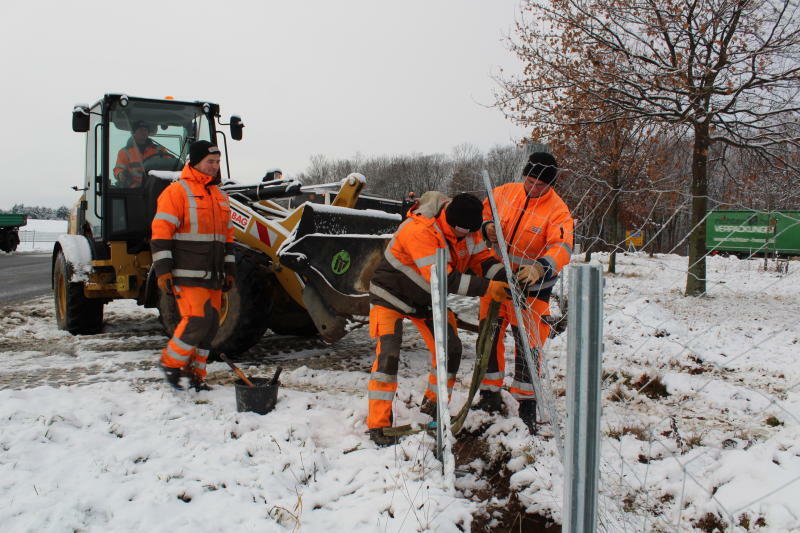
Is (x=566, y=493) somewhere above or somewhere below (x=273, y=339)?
above

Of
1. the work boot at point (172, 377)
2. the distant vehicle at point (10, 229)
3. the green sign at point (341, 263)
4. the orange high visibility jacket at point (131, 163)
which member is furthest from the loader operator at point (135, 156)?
the distant vehicle at point (10, 229)

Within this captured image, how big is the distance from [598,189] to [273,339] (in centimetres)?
819

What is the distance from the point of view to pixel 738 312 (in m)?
7.96

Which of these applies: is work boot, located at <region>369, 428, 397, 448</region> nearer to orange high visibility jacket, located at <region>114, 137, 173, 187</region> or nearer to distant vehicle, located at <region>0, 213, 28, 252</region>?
orange high visibility jacket, located at <region>114, 137, 173, 187</region>

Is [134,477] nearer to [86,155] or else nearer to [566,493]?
[566,493]

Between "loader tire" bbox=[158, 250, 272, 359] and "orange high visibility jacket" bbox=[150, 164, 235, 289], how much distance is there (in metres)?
0.56

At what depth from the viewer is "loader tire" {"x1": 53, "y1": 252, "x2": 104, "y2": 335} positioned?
632cm

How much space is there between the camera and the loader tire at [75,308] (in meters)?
6.32

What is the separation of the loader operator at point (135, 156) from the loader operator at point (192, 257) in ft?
7.13

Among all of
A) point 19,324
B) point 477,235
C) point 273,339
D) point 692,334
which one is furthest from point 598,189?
point 19,324

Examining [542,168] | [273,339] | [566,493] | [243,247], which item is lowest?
[273,339]

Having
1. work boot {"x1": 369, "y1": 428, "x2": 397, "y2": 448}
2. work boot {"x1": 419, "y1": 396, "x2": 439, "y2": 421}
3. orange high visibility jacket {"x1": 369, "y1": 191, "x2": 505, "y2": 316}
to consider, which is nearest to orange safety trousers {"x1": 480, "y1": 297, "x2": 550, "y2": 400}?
orange high visibility jacket {"x1": 369, "y1": 191, "x2": 505, "y2": 316}

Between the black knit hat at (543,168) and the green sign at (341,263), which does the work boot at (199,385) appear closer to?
the green sign at (341,263)

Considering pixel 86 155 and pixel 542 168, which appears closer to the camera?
pixel 542 168
